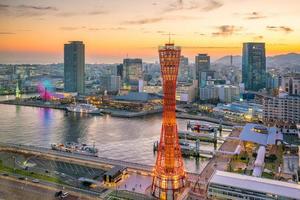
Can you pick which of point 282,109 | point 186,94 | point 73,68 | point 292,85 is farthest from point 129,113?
point 73,68

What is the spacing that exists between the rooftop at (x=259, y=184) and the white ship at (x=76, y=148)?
303 centimetres

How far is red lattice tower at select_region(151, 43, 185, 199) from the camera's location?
4684mm

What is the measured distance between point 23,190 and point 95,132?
15.8ft

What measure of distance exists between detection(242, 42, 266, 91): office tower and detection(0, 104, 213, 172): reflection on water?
1098 centimetres

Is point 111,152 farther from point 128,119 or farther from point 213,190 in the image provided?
point 128,119

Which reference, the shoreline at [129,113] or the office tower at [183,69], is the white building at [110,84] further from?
the office tower at [183,69]

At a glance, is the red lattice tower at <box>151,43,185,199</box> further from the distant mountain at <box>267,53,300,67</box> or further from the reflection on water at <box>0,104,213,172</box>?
the distant mountain at <box>267,53,300,67</box>

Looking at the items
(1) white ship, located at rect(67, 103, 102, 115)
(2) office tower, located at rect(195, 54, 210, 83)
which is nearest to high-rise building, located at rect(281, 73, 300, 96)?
(1) white ship, located at rect(67, 103, 102, 115)

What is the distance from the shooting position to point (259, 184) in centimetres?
471

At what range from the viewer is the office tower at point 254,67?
2184 centimetres

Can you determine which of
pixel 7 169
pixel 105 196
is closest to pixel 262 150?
pixel 105 196

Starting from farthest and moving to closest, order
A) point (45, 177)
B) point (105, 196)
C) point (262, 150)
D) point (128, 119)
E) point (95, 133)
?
1. point (128, 119)
2. point (95, 133)
3. point (262, 150)
4. point (45, 177)
5. point (105, 196)

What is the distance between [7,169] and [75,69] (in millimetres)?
14378

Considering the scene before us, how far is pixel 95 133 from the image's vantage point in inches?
364
